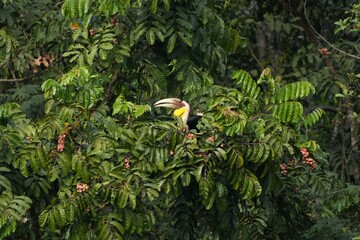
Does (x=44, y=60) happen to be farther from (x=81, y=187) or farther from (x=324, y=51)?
(x=81, y=187)

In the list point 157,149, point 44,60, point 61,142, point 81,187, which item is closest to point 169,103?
Answer: point 157,149

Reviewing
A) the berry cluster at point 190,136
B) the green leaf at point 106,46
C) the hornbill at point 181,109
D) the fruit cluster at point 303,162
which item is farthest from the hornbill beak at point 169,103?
the berry cluster at point 190,136

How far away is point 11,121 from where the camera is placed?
251 inches

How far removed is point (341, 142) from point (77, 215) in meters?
5.00

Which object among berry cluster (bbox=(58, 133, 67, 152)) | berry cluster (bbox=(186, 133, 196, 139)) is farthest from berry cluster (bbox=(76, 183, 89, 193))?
berry cluster (bbox=(186, 133, 196, 139))

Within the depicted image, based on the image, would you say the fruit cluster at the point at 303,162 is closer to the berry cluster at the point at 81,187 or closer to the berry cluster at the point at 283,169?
the berry cluster at the point at 283,169

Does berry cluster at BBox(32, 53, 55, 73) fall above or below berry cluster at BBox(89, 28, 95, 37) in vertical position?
below

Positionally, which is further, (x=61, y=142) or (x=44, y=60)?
(x=44, y=60)

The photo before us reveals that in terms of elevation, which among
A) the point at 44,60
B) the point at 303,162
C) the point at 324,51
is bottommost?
the point at 324,51

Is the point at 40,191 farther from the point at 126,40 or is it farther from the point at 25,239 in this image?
the point at 126,40

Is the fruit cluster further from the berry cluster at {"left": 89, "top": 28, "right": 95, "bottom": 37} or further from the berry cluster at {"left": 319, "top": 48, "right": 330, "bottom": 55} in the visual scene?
the berry cluster at {"left": 319, "top": 48, "right": 330, "bottom": 55}

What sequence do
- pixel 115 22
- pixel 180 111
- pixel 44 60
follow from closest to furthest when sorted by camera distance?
1. pixel 115 22
2. pixel 180 111
3. pixel 44 60

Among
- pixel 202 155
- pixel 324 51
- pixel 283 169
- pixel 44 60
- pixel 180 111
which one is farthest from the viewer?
pixel 324 51

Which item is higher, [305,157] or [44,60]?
[305,157]
